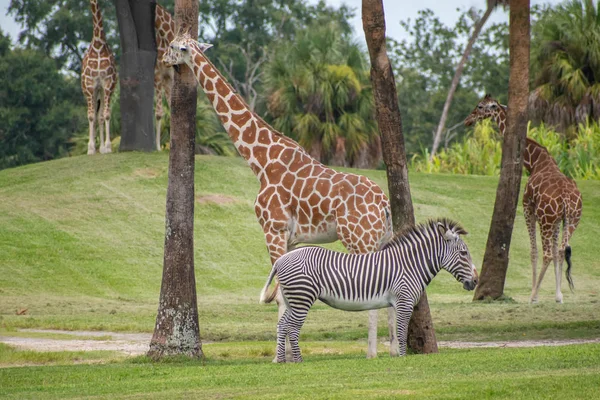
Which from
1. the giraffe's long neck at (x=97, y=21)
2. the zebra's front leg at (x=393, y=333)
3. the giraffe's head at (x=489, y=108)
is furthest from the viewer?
the giraffe's long neck at (x=97, y=21)

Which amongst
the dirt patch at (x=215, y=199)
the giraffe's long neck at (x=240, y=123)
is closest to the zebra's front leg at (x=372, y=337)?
the giraffe's long neck at (x=240, y=123)

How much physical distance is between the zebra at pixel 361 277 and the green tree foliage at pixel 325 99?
2518 centimetres

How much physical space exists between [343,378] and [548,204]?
35.9ft

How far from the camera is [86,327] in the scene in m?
18.2

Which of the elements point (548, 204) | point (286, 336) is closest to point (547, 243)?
point (548, 204)

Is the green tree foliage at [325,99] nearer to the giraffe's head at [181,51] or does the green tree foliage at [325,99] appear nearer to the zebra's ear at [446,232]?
the giraffe's head at [181,51]

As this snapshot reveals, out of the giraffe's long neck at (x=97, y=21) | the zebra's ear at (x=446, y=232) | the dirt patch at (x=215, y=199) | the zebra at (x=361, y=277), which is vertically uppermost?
the giraffe's long neck at (x=97, y=21)

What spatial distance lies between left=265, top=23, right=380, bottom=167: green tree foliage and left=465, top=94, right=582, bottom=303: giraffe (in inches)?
666

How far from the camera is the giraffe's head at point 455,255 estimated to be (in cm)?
1352

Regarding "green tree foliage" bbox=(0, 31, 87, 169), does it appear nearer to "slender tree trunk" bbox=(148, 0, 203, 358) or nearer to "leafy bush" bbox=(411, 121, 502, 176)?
"leafy bush" bbox=(411, 121, 502, 176)

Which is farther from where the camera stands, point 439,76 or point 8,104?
point 439,76

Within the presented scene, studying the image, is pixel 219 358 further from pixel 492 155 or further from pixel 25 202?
pixel 492 155

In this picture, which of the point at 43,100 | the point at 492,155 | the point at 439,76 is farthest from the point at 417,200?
the point at 439,76

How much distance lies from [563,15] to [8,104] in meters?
30.0
